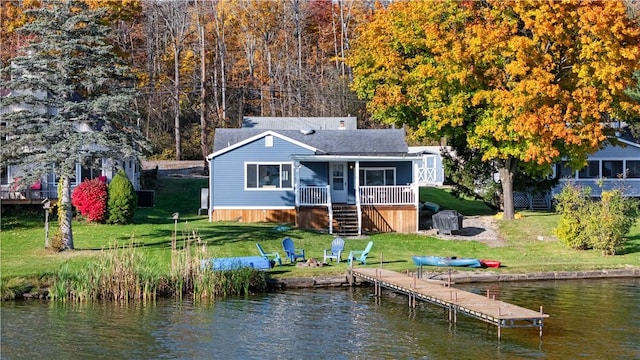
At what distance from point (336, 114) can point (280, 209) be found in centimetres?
2571

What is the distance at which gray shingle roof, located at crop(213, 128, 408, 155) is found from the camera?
4238cm

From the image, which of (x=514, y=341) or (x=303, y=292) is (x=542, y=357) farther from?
(x=303, y=292)

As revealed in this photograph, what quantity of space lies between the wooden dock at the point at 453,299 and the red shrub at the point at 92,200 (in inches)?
554

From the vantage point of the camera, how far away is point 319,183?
41594mm

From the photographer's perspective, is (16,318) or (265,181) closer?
(16,318)

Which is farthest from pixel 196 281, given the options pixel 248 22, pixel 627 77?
pixel 248 22

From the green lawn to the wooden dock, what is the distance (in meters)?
1.91

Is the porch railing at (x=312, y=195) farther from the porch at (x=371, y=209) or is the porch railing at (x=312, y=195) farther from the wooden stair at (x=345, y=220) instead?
the wooden stair at (x=345, y=220)

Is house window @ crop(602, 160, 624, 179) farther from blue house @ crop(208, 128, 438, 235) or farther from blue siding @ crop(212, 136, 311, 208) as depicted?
blue siding @ crop(212, 136, 311, 208)

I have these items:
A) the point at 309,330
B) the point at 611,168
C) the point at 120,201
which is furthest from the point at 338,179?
the point at 309,330

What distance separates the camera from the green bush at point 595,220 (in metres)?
33.0

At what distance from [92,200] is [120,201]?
3.96 feet

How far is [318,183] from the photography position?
41.6 meters

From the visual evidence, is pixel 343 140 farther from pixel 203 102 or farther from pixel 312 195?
pixel 203 102
